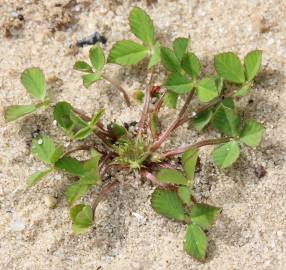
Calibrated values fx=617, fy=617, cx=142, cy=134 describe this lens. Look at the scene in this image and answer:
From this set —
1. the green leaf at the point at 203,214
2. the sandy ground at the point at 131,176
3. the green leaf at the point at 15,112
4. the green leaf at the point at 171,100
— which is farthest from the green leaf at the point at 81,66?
the green leaf at the point at 203,214

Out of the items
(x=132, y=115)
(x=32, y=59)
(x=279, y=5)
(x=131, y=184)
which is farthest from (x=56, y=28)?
(x=279, y=5)

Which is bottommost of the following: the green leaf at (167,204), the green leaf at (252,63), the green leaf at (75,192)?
the green leaf at (167,204)

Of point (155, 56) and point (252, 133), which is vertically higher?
point (155, 56)

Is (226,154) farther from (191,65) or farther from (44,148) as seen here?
(44,148)

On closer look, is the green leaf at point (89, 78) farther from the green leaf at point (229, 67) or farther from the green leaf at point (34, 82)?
the green leaf at point (229, 67)

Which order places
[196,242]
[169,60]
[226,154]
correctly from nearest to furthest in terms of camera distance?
[196,242] → [226,154] → [169,60]

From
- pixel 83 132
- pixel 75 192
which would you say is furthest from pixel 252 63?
pixel 75 192
